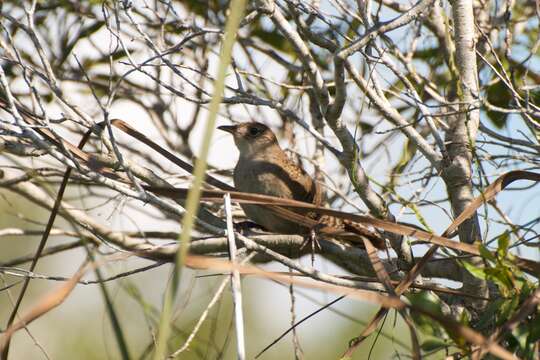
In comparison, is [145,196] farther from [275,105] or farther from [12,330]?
[275,105]

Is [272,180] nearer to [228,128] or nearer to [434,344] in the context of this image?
[228,128]

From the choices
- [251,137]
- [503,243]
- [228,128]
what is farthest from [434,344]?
[228,128]

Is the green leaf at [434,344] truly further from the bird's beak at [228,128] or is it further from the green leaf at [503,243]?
the bird's beak at [228,128]

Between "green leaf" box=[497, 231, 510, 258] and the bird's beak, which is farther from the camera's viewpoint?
the bird's beak

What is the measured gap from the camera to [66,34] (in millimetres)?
5410

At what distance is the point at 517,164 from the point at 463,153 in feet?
3.06

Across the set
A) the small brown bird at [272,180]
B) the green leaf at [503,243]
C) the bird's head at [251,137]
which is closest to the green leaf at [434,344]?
the green leaf at [503,243]

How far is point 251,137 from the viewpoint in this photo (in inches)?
225

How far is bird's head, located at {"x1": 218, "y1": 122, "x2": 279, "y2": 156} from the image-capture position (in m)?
5.49

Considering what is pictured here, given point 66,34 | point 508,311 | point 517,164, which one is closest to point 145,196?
point 508,311

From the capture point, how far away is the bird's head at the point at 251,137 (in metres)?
5.49

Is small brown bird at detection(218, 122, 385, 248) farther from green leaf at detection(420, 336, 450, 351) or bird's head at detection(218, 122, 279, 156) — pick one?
green leaf at detection(420, 336, 450, 351)

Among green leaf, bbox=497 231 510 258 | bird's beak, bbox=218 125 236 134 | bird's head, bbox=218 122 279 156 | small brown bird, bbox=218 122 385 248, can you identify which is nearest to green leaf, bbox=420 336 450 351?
green leaf, bbox=497 231 510 258

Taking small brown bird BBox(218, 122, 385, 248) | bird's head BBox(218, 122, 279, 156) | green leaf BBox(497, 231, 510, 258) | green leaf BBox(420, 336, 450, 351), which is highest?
bird's head BBox(218, 122, 279, 156)
